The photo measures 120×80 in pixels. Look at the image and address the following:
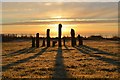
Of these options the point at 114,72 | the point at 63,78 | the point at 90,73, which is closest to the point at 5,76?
the point at 63,78

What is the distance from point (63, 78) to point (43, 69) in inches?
87.1

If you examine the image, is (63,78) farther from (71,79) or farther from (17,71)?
(17,71)

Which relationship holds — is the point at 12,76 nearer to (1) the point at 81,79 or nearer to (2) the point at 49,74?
(2) the point at 49,74

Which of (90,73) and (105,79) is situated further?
(90,73)

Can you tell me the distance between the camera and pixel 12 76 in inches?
428

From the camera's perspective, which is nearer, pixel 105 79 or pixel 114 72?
pixel 105 79

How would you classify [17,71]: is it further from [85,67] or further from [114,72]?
[114,72]

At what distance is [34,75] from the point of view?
36.2 feet

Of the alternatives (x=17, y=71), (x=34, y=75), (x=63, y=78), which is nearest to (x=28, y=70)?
(x=17, y=71)

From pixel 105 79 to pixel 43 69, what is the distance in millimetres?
3162

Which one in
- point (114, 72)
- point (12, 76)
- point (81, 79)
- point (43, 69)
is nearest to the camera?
point (81, 79)

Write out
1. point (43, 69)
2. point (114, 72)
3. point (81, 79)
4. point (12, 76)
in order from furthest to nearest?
point (43, 69) → point (114, 72) → point (12, 76) → point (81, 79)

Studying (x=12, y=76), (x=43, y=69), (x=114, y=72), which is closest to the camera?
(x=12, y=76)

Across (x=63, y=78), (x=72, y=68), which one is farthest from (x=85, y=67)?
(x=63, y=78)
